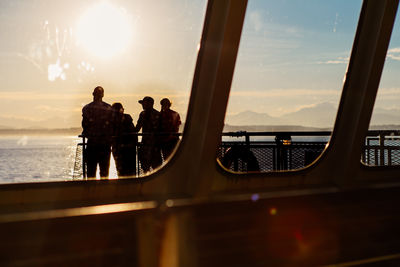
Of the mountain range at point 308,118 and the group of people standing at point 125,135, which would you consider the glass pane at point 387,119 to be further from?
the group of people standing at point 125,135

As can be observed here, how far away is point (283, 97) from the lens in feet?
14.7

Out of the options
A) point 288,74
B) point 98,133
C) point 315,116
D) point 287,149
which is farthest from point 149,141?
point 287,149

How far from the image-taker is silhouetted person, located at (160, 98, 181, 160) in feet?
12.7

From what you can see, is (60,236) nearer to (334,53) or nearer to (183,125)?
(183,125)

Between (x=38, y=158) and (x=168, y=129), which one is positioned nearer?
(x=38, y=158)

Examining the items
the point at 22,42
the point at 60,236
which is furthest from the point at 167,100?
the point at 60,236

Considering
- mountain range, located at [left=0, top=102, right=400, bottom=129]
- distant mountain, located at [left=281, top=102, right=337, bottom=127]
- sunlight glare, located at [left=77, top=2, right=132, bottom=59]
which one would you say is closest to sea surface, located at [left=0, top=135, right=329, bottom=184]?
sunlight glare, located at [left=77, top=2, right=132, bottom=59]

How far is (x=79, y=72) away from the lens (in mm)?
3379

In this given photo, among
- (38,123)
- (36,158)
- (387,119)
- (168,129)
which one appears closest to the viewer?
(38,123)

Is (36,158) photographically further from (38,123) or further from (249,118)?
(249,118)

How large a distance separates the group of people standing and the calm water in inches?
9.2

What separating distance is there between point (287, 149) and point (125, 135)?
205cm

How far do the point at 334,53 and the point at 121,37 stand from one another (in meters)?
2.07

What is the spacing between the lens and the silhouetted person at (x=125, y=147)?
3.84 meters
